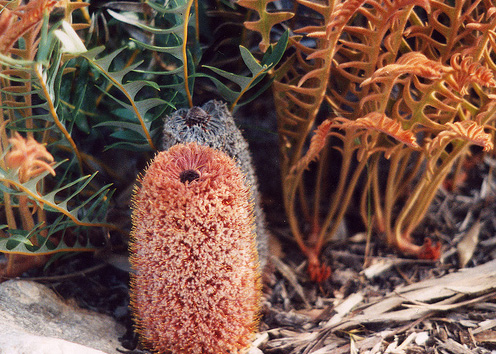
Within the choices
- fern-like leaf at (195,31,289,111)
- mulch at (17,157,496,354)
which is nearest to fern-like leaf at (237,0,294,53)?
fern-like leaf at (195,31,289,111)

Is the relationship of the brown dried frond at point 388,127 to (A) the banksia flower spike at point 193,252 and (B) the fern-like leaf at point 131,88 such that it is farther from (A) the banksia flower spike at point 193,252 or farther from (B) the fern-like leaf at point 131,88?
(B) the fern-like leaf at point 131,88

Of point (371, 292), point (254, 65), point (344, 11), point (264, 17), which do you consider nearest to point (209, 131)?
point (254, 65)

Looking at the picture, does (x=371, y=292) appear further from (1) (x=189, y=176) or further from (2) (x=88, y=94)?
(2) (x=88, y=94)

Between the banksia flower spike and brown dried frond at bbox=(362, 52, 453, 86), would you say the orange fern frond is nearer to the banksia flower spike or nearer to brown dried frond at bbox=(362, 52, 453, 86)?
brown dried frond at bbox=(362, 52, 453, 86)

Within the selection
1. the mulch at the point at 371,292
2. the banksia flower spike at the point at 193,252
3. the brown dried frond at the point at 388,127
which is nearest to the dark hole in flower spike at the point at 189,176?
the banksia flower spike at the point at 193,252

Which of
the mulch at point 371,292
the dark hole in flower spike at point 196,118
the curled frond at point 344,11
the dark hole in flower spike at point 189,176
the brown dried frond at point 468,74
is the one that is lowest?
the mulch at point 371,292
